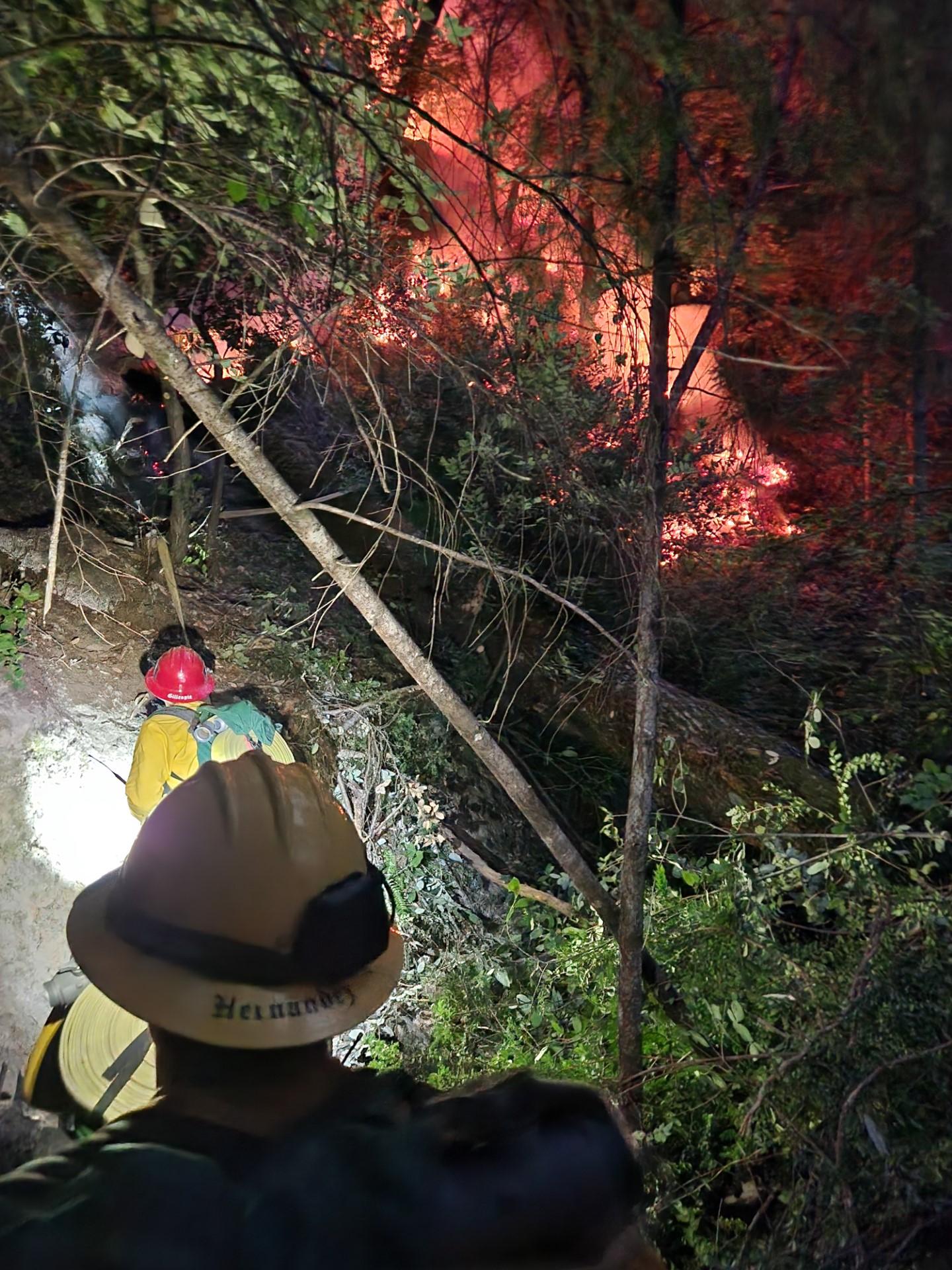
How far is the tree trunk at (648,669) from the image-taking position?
310 centimetres

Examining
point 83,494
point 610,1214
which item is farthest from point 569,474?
point 83,494

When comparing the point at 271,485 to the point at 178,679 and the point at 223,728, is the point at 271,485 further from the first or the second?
the point at 178,679

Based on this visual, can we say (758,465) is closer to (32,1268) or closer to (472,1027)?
(472,1027)

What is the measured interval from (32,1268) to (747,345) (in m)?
4.86

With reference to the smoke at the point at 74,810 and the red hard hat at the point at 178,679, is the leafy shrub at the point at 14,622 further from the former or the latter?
the red hard hat at the point at 178,679

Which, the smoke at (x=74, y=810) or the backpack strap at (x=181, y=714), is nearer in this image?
the backpack strap at (x=181, y=714)

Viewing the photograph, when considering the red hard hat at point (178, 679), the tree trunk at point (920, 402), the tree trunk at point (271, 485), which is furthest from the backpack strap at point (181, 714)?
the tree trunk at point (920, 402)

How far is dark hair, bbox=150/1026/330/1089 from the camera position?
1.01 meters

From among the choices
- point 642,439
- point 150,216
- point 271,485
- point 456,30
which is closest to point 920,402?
point 642,439

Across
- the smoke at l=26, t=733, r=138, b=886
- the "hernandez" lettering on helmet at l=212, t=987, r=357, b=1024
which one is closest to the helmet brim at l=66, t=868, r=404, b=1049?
the "hernandez" lettering on helmet at l=212, t=987, r=357, b=1024

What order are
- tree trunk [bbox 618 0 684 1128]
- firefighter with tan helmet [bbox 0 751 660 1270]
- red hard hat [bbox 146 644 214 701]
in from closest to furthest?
1. firefighter with tan helmet [bbox 0 751 660 1270]
2. tree trunk [bbox 618 0 684 1128]
3. red hard hat [bbox 146 644 214 701]

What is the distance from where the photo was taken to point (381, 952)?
1172 millimetres

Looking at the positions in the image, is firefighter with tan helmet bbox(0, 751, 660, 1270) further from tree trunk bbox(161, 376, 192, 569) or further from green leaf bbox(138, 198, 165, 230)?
tree trunk bbox(161, 376, 192, 569)

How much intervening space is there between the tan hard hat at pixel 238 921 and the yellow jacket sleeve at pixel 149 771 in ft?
8.94
